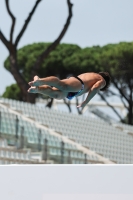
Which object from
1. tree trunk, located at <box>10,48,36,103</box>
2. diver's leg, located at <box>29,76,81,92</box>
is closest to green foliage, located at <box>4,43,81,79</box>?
tree trunk, located at <box>10,48,36,103</box>

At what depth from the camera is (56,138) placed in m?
14.7

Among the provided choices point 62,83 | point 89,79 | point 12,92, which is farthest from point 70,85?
point 12,92

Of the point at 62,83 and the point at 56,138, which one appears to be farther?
the point at 56,138

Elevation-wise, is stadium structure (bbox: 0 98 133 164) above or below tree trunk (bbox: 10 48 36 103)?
below

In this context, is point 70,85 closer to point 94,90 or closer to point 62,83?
point 62,83

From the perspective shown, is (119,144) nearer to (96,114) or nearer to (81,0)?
(96,114)

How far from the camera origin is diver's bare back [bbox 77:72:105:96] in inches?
222

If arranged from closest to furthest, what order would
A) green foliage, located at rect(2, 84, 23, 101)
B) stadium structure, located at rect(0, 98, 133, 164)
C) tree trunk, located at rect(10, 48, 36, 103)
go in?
1. stadium structure, located at rect(0, 98, 133, 164)
2. tree trunk, located at rect(10, 48, 36, 103)
3. green foliage, located at rect(2, 84, 23, 101)

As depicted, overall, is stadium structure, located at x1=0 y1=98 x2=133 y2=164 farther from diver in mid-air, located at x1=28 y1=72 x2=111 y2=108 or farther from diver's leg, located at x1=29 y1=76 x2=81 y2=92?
diver's leg, located at x1=29 y1=76 x2=81 y2=92

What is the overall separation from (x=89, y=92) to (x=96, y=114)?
18.7 m

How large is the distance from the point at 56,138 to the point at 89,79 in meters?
9.06

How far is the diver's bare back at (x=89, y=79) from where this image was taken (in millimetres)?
5648

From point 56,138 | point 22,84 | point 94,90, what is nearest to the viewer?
point 94,90

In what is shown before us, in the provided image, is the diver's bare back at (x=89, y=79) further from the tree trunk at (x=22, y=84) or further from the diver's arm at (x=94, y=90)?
the tree trunk at (x=22, y=84)
